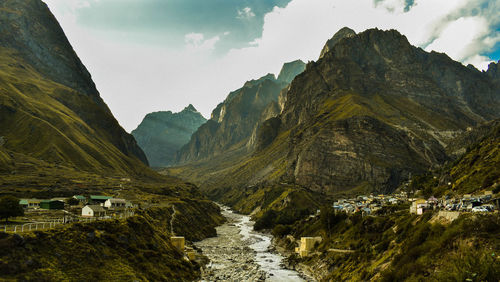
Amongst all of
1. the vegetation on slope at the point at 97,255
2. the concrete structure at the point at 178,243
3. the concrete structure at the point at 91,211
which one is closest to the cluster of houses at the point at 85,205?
the concrete structure at the point at 91,211

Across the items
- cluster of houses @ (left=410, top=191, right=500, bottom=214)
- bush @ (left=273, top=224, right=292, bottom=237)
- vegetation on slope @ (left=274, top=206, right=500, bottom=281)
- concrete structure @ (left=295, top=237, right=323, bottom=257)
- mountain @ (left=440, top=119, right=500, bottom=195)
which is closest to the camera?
vegetation on slope @ (left=274, top=206, right=500, bottom=281)

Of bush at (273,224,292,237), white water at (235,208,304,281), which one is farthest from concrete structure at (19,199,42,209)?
bush at (273,224,292,237)

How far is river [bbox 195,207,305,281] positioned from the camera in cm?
8819

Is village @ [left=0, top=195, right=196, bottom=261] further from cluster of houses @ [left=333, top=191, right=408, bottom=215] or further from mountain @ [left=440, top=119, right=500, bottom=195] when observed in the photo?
mountain @ [left=440, top=119, right=500, bottom=195]

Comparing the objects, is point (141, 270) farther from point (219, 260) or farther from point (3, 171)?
point (3, 171)

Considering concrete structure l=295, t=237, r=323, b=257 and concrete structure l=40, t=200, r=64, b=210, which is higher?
concrete structure l=40, t=200, r=64, b=210

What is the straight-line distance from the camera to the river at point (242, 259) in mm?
88188

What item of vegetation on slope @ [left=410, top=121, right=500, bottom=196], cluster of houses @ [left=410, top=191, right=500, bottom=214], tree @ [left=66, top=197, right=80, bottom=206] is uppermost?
vegetation on slope @ [left=410, top=121, right=500, bottom=196]

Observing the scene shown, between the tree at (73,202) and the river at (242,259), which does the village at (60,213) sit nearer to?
the tree at (73,202)

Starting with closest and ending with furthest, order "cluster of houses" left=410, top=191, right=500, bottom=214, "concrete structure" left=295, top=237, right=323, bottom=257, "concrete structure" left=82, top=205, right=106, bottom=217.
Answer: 1. "cluster of houses" left=410, top=191, right=500, bottom=214
2. "concrete structure" left=82, top=205, right=106, bottom=217
3. "concrete structure" left=295, top=237, right=323, bottom=257

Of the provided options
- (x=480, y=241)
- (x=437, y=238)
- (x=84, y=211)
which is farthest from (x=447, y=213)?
(x=84, y=211)

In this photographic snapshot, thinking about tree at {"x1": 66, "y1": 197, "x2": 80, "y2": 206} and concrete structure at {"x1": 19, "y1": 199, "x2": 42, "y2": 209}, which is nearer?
concrete structure at {"x1": 19, "y1": 199, "x2": 42, "y2": 209}

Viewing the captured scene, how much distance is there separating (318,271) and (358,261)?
16.3 m

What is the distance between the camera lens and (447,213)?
55.6m
